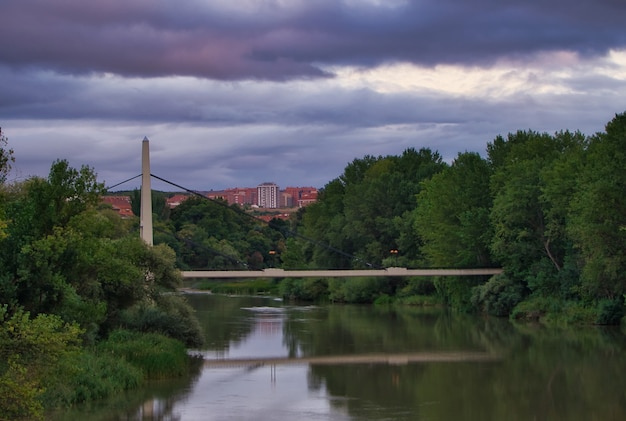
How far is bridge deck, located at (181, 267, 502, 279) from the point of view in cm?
5081

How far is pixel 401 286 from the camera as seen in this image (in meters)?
71.0

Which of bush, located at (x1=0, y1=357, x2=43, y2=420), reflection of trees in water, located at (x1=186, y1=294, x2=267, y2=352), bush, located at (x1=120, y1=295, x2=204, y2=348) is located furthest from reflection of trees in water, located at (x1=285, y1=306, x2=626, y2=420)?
bush, located at (x1=0, y1=357, x2=43, y2=420)

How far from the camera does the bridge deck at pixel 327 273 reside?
5081 cm

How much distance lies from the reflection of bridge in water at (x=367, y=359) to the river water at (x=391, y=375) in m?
0.04

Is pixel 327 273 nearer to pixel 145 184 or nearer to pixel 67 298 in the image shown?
pixel 145 184

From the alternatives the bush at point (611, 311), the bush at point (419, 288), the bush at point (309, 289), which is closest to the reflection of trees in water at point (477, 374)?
the bush at point (611, 311)

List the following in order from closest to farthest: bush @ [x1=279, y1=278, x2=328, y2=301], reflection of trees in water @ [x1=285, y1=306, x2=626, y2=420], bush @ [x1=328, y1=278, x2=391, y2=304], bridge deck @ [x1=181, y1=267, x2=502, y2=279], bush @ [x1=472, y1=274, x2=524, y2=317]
A: reflection of trees in water @ [x1=285, y1=306, x2=626, y2=420] < bridge deck @ [x1=181, y1=267, x2=502, y2=279] < bush @ [x1=472, y1=274, x2=524, y2=317] < bush @ [x1=328, y1=278, x2=391, y2=304] < bush @ [x1=279, y1=278, x2=328, y2=301]

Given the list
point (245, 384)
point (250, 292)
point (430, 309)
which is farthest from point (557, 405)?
point (250, 292)

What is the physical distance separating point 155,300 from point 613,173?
2026cm

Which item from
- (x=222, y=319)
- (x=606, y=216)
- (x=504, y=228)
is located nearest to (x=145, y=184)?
(x=222, y=319)

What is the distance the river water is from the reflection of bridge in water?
0.12 feet

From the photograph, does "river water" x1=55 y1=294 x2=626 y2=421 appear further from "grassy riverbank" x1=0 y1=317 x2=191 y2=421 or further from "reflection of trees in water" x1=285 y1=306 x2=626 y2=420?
"grassy riverbank" x1=0 y1=317 x2=191 y2=421

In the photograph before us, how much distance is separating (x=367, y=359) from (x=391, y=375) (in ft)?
14.9

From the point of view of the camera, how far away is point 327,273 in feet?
173
